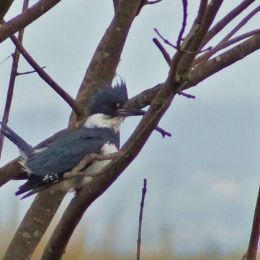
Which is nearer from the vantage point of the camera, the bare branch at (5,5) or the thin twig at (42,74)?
the bare branch at (5,5)

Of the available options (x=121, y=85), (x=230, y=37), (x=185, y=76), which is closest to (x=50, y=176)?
(x=121, y=85)

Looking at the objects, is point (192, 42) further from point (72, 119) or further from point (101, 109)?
point (101, 109)

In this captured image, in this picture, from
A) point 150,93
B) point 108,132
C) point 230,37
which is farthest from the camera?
point 108,132

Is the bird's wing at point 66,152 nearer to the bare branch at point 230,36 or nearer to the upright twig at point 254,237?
the bare branch at point 230,36

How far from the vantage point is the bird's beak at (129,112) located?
2.30 meters

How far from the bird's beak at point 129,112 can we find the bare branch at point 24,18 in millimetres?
844

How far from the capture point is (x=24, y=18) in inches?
54.1

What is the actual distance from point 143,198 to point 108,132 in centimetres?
141

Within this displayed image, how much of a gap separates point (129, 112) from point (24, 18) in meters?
1.19

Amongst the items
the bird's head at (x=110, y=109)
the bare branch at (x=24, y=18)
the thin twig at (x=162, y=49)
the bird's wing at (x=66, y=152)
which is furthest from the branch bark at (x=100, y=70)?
the thin twig at (x=162, y=49)

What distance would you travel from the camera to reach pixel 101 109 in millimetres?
2846

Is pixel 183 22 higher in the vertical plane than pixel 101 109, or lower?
lower

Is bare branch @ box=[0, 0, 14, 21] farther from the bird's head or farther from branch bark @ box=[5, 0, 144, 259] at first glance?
the bird's head

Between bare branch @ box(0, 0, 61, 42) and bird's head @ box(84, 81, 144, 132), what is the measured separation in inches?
45.6
